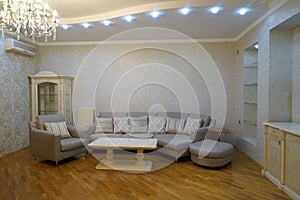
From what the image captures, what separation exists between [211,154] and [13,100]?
4205mm

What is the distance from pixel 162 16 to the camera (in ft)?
11.6

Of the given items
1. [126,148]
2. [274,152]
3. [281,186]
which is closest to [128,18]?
[126,148]

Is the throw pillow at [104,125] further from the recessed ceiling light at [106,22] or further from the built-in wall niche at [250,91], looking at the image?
the built-in wall niche at [250,91]

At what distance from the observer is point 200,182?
309cm

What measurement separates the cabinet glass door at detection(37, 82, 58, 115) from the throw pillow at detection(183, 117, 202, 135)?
10.3 ft

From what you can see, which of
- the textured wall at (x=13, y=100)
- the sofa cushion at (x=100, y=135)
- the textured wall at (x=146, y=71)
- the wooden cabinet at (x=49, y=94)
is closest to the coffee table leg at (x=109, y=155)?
the sofa cushion at (x=100, y=135)

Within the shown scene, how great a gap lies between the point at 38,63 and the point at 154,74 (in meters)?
3.08

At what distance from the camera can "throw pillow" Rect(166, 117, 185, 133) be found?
4539mm

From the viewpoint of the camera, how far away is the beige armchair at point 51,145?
3.68 metres

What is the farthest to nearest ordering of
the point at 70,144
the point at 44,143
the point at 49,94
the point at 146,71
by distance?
the point at 146,71, the point at 49,94, the point at 70,144, the point at 44,143

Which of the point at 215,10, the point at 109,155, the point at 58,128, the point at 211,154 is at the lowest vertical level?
the point at 109,155

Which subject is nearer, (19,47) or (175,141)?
(175,141)

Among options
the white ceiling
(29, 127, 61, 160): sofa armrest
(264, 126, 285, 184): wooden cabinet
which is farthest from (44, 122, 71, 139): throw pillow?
(264, 126, 285, 184): wooden cabinet

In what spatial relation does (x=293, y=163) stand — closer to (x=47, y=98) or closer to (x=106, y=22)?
(x=106, y=22)
